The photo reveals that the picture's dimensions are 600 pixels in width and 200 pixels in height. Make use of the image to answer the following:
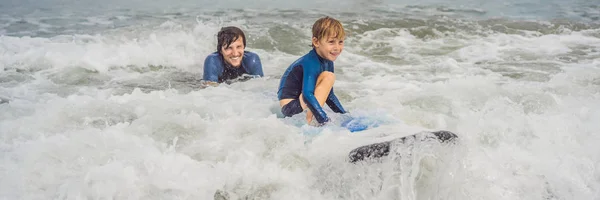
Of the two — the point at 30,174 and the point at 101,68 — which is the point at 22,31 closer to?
the point at 101,68

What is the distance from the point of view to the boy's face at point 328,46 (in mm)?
4012

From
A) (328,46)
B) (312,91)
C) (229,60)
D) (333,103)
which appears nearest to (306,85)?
(312,91)

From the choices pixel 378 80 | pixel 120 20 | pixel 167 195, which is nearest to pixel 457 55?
pixel 378 80

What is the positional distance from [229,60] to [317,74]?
1899 millimetres

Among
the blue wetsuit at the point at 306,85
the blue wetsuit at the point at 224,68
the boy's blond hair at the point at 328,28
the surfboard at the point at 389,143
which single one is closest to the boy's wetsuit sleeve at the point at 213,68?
the blue wetsuit at the point at 224,68

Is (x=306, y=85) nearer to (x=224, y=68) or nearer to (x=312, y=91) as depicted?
(x=312, y=91)

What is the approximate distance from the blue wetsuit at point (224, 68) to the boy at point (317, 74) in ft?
5.38

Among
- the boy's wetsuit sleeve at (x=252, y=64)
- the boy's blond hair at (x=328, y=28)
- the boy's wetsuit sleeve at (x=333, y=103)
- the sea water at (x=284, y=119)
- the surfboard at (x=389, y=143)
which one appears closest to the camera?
the surfboard at (x=389, y=143)

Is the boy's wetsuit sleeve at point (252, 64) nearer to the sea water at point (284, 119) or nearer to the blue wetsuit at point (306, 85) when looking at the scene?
the sea water at point (284, 119)

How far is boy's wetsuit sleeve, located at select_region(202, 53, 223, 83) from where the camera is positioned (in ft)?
19.0

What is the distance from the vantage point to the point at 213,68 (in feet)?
19.2

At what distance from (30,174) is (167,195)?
0.92 meters

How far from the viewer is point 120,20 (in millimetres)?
11578

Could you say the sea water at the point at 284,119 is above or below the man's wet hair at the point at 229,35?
below
